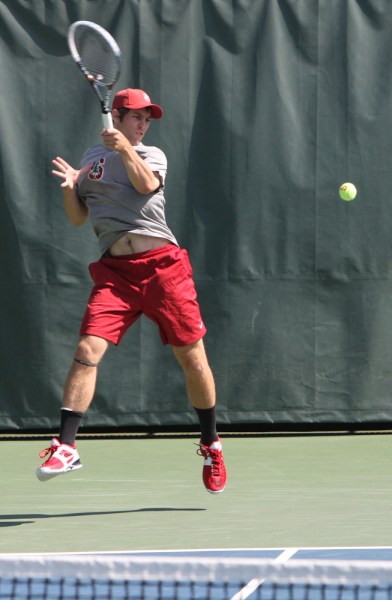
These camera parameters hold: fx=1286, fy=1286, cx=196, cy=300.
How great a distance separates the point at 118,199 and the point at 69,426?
0.84 metres

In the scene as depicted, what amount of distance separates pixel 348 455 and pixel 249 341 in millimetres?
895

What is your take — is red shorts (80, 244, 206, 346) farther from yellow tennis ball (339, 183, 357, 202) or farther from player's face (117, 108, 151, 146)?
yellow tennis ball (339, 183, 357, 202)

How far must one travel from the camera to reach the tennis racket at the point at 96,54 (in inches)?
187

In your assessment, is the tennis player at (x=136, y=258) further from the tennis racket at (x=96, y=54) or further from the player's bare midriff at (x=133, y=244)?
the tennis racket at (x=96, y=54)

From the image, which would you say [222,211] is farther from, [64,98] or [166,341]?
[166,341]

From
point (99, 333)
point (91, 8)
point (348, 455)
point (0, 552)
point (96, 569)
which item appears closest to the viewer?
point (96, 569)

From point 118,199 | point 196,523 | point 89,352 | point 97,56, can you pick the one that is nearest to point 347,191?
point 97,56

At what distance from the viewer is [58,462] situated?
14.0 ft

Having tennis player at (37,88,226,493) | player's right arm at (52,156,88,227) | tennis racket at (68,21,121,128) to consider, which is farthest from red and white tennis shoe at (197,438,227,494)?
tennis racket at (68,21,121,128)

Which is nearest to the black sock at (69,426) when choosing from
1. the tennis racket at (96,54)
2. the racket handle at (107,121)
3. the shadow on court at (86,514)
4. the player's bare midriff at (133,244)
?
the shadow on court at (86,514)

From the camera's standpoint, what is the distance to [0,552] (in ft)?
12.2

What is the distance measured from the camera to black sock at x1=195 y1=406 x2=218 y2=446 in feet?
15.4

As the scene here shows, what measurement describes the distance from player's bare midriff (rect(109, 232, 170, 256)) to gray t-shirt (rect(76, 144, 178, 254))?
0.02 m

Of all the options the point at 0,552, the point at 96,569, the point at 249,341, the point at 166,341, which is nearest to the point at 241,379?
the point at 249,341
